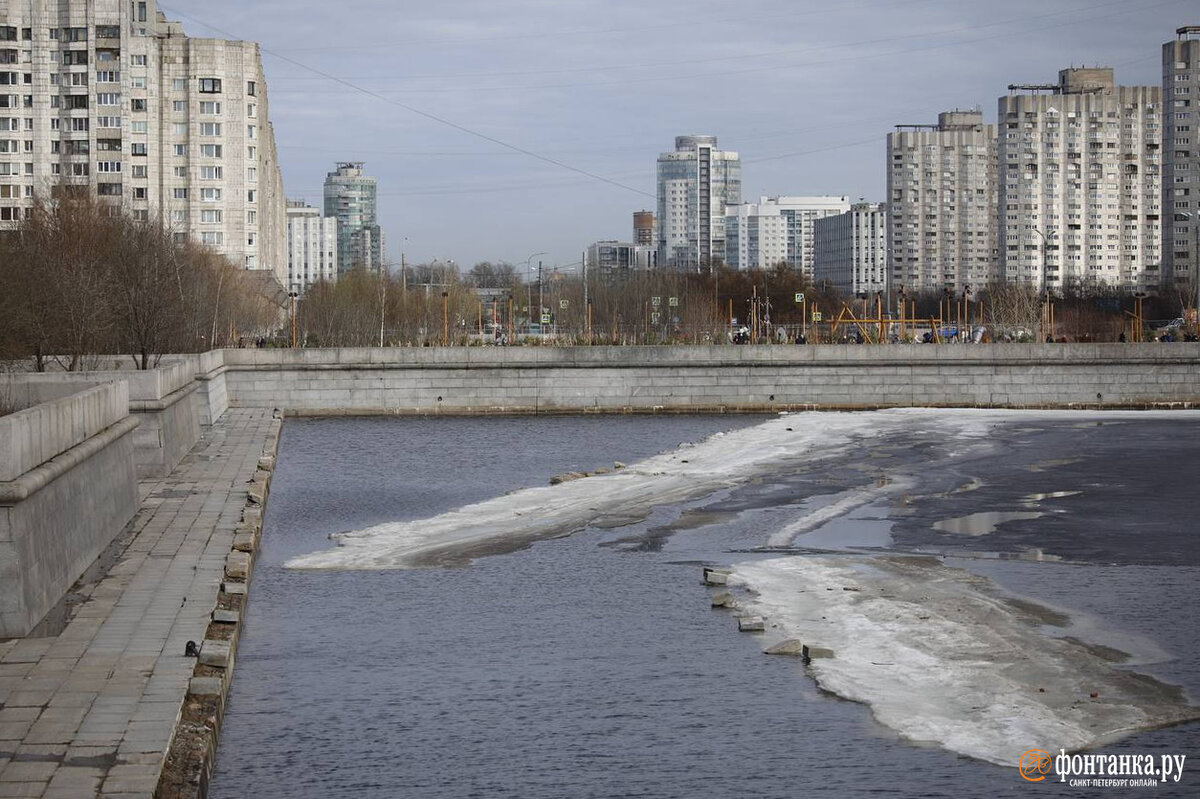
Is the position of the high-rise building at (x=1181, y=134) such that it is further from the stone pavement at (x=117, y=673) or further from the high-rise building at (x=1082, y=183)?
the stone pavement at (x=117, y=673)

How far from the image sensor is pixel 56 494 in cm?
1546

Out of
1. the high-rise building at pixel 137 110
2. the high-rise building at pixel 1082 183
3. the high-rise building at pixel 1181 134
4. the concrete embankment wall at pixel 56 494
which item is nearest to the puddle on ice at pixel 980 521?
the concrete embankment wall at pixel 56 494

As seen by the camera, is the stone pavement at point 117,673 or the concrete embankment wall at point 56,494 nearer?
the stone pavement at point 117,673

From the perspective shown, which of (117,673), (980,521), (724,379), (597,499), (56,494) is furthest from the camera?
(724,379)

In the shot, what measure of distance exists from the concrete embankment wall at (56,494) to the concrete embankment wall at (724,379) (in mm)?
31050

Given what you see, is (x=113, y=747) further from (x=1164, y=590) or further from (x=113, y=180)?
(x=113, y=180)

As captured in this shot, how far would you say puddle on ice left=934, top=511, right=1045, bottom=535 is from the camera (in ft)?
74.6

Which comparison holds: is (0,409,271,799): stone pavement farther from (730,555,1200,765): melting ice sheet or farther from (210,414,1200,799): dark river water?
(730,555,1200,765): melting ice sheet

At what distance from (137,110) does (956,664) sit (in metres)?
86.2

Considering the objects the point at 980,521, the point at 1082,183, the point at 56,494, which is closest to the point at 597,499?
the point at 980,521

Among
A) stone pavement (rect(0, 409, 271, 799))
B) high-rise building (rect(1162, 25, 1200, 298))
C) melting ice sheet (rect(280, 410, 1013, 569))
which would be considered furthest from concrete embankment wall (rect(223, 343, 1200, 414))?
high-rise building (rect(1162, 25, 1200, 298))

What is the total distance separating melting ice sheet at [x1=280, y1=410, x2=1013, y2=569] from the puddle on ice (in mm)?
4888

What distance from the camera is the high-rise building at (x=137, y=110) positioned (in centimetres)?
9138

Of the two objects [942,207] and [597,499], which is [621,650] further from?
[942,207]
